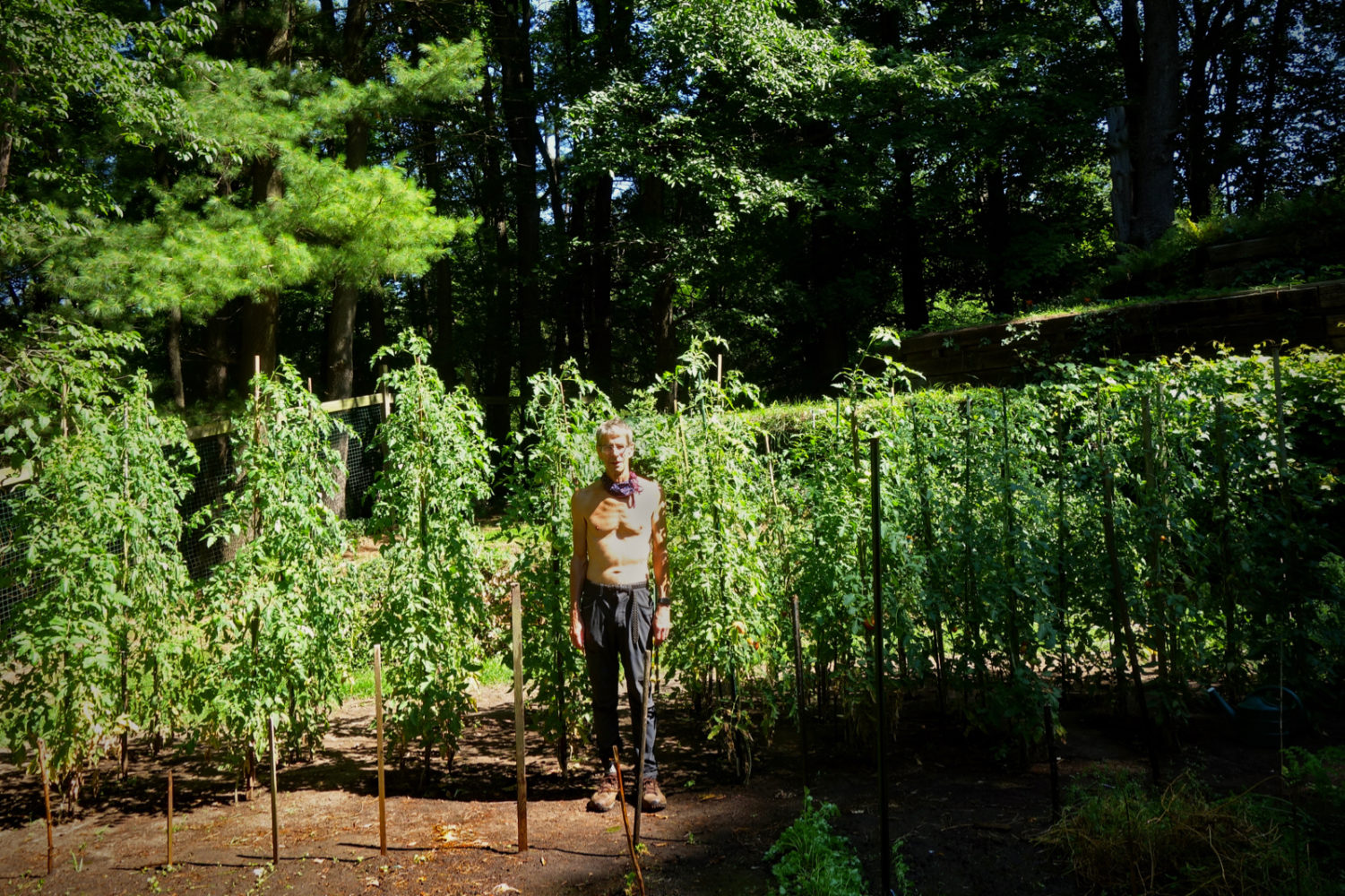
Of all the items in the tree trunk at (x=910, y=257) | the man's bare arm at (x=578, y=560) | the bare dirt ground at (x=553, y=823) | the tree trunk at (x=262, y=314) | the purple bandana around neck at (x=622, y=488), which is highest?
the tree trunk at (x=910, y=257)

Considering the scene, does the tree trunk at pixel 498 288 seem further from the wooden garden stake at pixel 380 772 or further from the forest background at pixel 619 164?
the wooden garden stake at pixel 380 772

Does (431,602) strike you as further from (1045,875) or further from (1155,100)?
(1155,100)

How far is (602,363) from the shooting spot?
55.2 feet

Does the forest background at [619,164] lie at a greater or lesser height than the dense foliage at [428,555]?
greater

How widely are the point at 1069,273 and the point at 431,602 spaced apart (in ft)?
55.4

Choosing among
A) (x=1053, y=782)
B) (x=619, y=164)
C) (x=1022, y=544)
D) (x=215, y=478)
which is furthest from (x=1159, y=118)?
(x=215, y=478)

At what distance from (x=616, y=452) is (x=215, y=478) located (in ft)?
24.7

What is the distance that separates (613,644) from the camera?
3725mm

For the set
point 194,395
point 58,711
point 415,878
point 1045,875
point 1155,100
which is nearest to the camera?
point 1045,875

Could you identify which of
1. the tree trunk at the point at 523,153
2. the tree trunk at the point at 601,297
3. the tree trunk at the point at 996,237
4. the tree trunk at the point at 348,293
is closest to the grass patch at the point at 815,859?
the tree trunk at the point at 348,293

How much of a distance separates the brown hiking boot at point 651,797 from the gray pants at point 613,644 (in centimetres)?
5

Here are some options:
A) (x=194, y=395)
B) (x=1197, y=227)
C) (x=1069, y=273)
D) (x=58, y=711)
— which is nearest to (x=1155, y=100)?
(x=1197, y=227)

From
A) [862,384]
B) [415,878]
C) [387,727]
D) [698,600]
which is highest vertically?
[862,384]

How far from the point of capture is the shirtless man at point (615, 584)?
367cm
